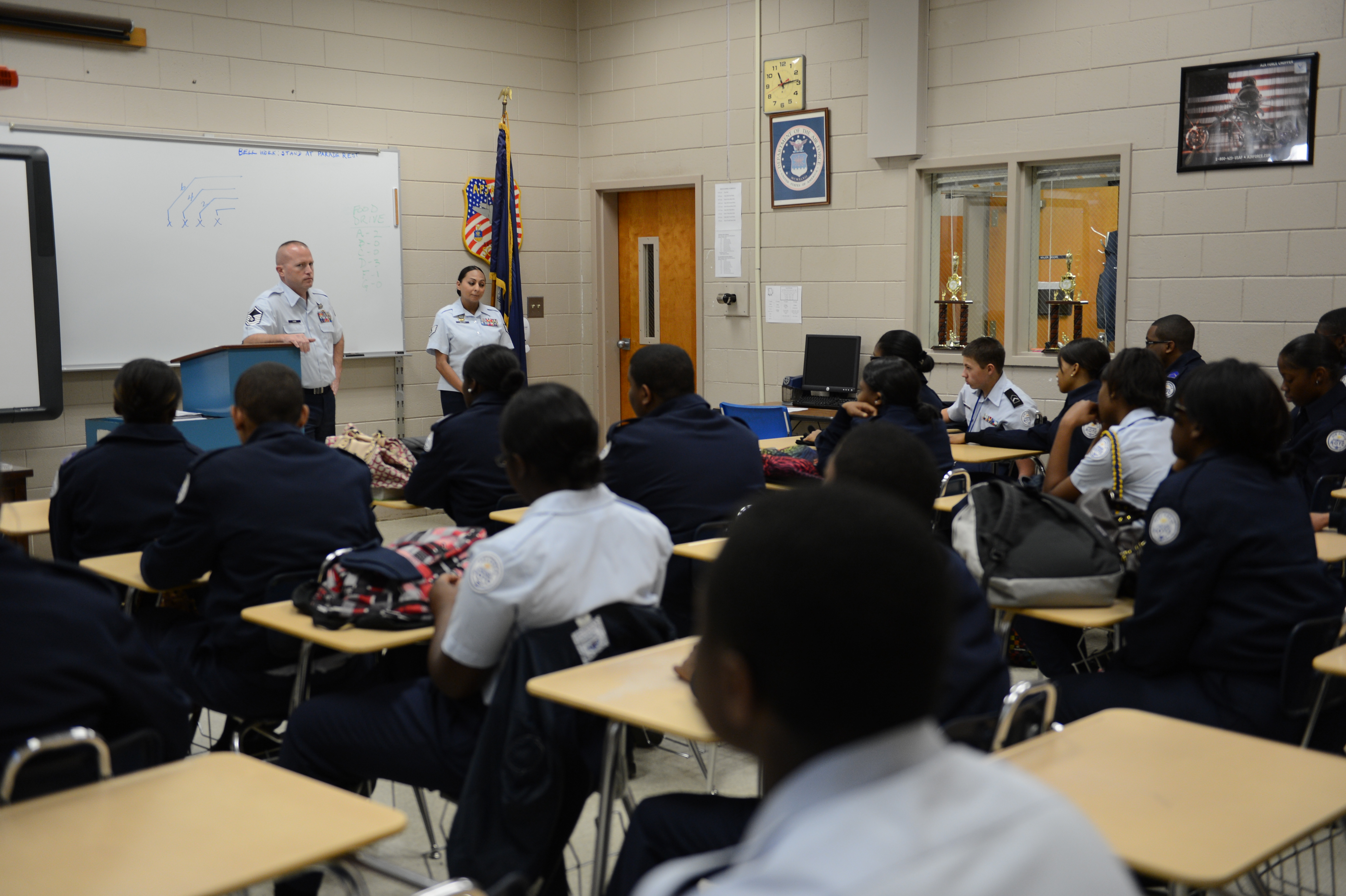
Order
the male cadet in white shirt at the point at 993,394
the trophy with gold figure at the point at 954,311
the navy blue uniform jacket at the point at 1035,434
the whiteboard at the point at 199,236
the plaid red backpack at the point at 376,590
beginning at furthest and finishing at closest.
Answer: the trophy with gold figure at the point at 954,311 < the whiteboard at the point at 199,236 < the male cadet in white shirt at the point at 993,394 < the navy blue uniform jacket at the point at 1035,434 < the plaid red backpack at the point at 376,590

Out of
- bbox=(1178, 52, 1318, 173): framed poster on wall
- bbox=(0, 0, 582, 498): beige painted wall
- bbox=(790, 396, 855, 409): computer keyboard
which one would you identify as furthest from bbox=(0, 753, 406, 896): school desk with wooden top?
Result: bbox=(790, 396, 855, 409): computer keyboard

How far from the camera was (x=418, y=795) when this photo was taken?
2.82m

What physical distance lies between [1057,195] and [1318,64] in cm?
142

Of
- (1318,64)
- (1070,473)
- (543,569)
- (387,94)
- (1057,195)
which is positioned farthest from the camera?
(387,94)

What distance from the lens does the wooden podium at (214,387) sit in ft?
17.3

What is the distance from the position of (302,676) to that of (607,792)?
906 millimetres

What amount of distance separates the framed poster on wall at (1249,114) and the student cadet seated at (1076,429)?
144 cm

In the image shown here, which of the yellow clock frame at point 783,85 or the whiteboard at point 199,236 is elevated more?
the yellow clock frame at point 783,85

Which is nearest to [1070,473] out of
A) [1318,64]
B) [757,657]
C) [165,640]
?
[1318,64]

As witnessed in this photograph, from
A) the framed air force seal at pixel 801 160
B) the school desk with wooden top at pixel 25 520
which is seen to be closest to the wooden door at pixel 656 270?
the framed air force seal at pixel 801 160

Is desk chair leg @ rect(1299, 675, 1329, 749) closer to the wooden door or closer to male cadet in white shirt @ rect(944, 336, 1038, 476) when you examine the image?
male cadet in white shirt @ rect(944, 336, 1038, 476)

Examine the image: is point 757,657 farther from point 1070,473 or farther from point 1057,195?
point 1057,195

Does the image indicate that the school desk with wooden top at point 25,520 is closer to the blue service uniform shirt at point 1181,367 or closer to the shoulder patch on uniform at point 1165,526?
the shoulder patch on uniform at point 1165,526

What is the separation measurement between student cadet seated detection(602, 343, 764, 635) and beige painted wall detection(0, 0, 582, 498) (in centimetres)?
411
